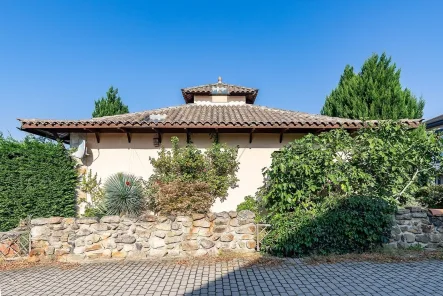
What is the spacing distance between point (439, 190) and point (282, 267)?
23.4 feet

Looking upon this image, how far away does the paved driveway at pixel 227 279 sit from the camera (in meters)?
4.11

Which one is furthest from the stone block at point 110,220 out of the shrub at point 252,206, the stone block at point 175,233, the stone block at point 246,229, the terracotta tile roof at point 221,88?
the terracotta tile roof at point 221,88

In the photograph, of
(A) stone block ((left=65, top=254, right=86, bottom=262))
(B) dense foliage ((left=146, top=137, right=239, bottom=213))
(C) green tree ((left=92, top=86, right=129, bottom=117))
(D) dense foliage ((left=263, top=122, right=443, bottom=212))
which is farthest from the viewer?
(C) green tree ((left=92, top=86, right=129, bottom=117))

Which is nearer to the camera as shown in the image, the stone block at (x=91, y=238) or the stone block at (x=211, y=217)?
the stone block at (x=91, y=238)

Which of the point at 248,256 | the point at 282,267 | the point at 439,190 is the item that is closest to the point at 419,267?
the point at 282,267

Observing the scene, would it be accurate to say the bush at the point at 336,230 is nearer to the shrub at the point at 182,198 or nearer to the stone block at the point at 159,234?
the shrub at the point at 182,198

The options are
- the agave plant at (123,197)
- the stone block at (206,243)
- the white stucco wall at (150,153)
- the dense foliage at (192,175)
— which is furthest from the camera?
the white stucco wall at (150,153)

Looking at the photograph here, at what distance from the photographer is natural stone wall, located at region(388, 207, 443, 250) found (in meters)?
6.06

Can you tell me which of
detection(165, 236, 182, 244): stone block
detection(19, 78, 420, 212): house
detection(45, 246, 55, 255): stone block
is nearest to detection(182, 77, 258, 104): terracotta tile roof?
detection(19, 78, 420, 212): house

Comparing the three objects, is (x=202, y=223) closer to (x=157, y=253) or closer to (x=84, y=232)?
(x=157, y=253)

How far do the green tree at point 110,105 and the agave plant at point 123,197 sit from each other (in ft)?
32.2

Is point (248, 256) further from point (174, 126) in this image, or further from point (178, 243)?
point (174, 126)

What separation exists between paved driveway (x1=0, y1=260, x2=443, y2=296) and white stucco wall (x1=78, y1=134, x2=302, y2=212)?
3485 mm

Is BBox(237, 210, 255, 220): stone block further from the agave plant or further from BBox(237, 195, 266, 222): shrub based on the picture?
the agave plant
